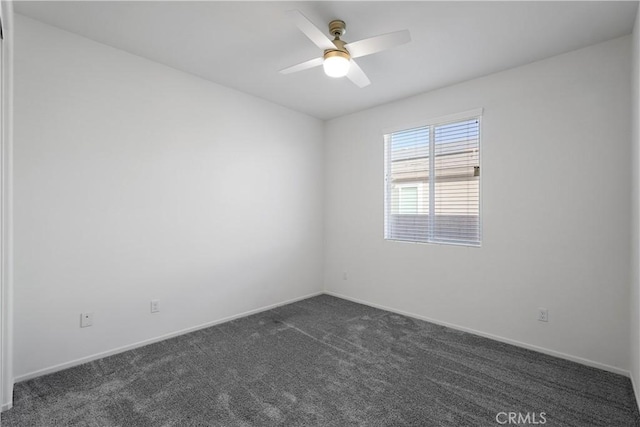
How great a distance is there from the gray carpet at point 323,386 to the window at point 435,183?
3.90 feet

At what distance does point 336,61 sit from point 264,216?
7.35 ft

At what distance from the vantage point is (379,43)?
2.11m

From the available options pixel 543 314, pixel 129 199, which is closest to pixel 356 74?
pixel 129 199

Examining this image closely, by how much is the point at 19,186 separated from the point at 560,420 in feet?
13.2

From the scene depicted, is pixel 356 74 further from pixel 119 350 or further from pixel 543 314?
pixel 119 350

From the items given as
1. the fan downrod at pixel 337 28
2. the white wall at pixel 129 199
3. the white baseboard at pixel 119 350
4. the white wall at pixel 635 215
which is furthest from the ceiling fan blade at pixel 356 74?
the white baseboard at pixel 119 350

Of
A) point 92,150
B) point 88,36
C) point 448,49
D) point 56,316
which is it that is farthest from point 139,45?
point 448,49

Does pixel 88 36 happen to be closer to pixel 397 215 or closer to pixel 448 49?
pixel 448 49

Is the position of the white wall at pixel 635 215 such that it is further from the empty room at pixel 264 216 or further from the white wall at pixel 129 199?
the white wall at pixel 129 199

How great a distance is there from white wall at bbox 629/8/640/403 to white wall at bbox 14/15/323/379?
341 centimetres

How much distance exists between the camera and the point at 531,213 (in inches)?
114

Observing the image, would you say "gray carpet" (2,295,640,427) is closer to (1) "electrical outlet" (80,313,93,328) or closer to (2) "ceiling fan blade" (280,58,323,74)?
(1) "electrical outlet" (80,313,93,328)

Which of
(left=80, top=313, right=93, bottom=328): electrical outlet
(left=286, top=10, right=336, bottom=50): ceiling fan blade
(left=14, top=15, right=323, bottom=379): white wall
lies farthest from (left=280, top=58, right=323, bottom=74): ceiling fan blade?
(left=80, top=313, right=93, bottom=328): electrical outlet

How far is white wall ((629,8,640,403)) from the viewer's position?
6.88ft
